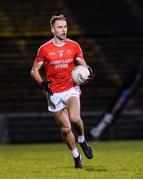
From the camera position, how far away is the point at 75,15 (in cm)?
2186

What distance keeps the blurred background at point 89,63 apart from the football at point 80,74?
10015 millimetres

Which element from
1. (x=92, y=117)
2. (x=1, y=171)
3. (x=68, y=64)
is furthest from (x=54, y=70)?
(x=92, y=117)

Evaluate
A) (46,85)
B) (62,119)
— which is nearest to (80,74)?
(46,85)

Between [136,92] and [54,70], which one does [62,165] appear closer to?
[54,70]

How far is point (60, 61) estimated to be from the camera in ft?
36.6

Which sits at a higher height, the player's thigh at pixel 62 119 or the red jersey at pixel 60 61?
the red jersey at pixel 60 61

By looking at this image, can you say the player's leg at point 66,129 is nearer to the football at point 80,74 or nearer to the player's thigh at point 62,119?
the player's thigh at point 62,119

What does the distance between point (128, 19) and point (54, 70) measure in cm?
1071

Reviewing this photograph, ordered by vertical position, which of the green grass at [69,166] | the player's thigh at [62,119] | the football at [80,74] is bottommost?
the green grass at [69,166]

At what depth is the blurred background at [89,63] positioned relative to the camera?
21.1 meters

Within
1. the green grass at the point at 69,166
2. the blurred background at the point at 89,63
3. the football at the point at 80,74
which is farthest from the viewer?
the blurred background at the point at 89,63

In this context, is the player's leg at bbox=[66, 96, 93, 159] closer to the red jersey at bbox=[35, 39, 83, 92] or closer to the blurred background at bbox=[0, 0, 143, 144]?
the red jersey at bbox=[35, 39, 83, 92]

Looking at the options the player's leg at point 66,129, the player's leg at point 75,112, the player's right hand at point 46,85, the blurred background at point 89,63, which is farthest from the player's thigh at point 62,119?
the blurred background at point 89,63

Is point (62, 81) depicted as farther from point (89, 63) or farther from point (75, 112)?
point (89, 63)
